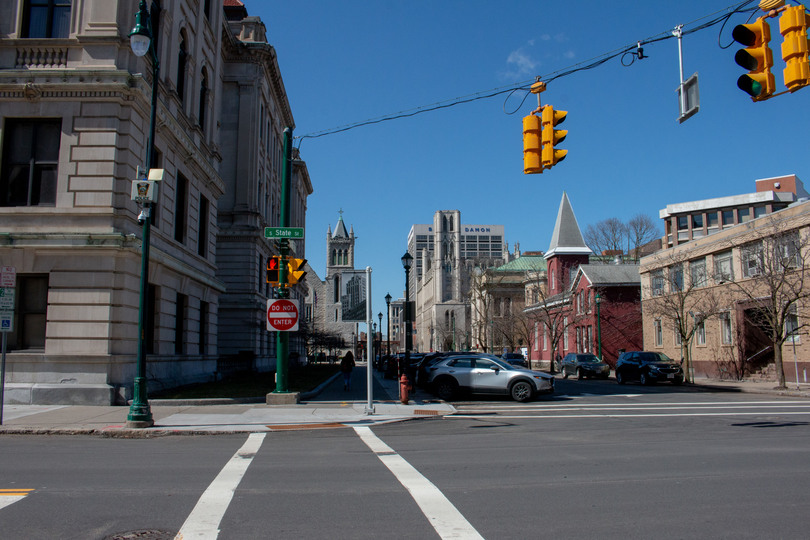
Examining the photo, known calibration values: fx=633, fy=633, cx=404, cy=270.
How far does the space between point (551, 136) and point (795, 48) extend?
438 cm

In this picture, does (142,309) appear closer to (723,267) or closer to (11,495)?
(11,495)

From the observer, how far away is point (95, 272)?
17.5 meters

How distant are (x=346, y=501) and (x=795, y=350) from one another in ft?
94.4

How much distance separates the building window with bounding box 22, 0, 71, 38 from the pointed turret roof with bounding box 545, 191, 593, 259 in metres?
49.2

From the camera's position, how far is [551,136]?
12242 mm

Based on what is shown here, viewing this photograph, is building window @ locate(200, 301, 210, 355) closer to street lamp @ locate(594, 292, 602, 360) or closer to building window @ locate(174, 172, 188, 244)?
building window @ locate(174, 172, 188, 244)

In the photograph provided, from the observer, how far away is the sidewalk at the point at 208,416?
507 inches

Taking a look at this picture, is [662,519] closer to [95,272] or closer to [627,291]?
[95,272]

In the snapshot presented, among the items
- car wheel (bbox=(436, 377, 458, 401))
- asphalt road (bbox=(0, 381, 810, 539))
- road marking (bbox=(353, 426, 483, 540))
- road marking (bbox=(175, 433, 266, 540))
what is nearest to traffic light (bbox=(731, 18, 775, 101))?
asphalt road (bbox=(0, 381, 810, 539))

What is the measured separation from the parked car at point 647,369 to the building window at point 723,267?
6.04 m

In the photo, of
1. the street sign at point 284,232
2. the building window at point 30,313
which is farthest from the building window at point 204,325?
the street sign at point 284,232

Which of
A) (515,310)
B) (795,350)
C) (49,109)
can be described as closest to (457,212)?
(515,310)

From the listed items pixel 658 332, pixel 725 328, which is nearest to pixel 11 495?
pixel 725 328

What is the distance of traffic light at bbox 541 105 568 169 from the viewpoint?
12211mm
